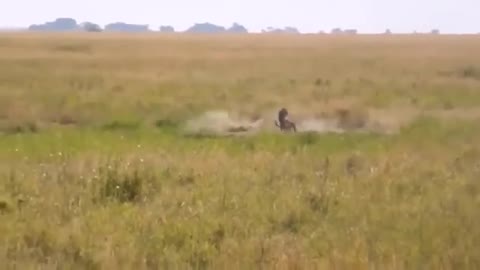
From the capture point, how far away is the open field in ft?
24.6

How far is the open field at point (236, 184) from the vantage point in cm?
751

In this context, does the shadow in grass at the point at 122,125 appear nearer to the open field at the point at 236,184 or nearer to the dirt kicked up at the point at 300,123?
the open field at the point at 236,184

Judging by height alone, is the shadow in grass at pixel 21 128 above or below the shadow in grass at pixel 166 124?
above

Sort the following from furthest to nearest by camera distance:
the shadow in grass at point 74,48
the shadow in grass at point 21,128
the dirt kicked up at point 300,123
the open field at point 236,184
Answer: the shadow in grass at point 74,48 → the dirt kicked up at point 300,123 → the shadow in grass at point 21,128 → the open field at point 236,184

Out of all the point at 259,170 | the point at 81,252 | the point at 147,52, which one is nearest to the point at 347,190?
the point at 259,170

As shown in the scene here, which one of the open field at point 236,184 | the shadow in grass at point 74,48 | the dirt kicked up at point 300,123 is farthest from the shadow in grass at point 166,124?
the shadow in grass at point 74,48

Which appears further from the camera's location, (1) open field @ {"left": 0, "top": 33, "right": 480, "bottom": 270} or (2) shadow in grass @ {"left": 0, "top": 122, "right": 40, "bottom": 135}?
(2) shadow in grass @ {"left": 0, "top": 122, "right": 40, "bottom": 135}

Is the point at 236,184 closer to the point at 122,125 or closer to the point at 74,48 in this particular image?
the point at 122,125

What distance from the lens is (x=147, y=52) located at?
5909cm

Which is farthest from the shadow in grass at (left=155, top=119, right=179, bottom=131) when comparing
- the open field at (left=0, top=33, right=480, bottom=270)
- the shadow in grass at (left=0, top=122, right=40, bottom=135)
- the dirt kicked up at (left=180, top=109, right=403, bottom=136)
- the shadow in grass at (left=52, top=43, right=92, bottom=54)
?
the shadow in grass at (left=52, top=43, right=92, bottom=54)

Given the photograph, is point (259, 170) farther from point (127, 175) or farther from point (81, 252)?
point (81, 252)

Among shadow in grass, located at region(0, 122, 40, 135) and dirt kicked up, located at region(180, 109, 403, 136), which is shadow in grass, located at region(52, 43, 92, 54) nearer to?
dirt kicked up, located at region(180, 109, 403, 136)

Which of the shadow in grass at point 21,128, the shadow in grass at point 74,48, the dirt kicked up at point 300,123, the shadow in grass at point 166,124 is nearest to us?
the shadow in grass at point 21,128

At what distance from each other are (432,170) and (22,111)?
1330cm
